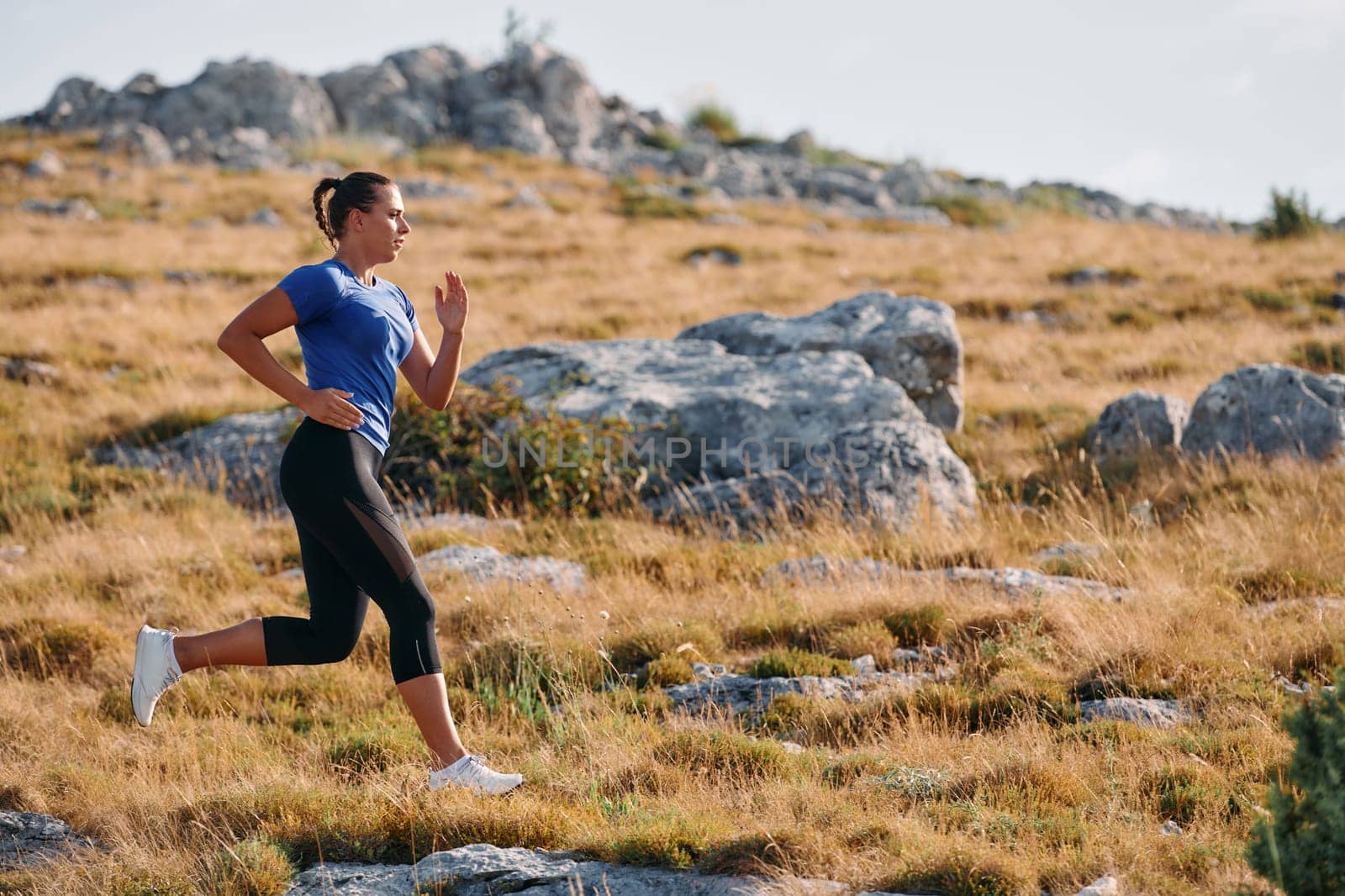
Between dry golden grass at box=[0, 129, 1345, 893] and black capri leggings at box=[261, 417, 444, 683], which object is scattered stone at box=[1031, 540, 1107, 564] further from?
black capri leggings at box=[261, 417, 444, 683]

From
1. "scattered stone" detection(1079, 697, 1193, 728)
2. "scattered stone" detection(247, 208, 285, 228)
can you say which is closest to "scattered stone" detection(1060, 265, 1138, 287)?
"scattered stone" detection(1079, 697, 1193, 728)

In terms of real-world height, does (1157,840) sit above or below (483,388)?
below

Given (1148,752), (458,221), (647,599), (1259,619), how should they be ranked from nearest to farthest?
1. (1148,752)
2. (1259,619)
3. (647,599)
4. (458,221)

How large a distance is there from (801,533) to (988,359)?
6812 millimetres

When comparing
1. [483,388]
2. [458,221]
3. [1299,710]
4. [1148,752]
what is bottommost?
[1148,752]

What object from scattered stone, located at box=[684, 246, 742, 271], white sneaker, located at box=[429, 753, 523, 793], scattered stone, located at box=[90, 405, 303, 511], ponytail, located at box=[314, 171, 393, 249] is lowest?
white sneaker, located at box=[429, 753, 523, 793]

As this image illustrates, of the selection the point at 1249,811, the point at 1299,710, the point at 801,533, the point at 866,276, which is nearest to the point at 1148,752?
the point at 1249,811

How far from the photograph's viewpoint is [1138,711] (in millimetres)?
4852

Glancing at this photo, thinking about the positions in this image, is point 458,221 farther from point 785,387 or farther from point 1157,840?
point 1157,840

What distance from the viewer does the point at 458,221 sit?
23266mm

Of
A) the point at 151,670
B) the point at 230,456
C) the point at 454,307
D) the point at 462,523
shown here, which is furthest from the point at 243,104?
the point at 151,670

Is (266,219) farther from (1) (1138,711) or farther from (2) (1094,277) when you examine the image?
(1) (1138,711)

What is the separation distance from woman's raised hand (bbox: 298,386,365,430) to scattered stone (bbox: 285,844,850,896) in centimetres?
153

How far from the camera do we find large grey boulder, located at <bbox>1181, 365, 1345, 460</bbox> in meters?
8.70
